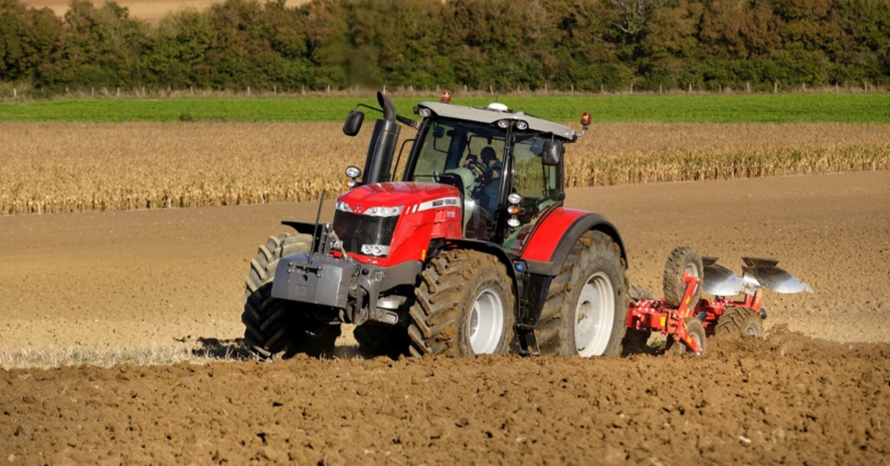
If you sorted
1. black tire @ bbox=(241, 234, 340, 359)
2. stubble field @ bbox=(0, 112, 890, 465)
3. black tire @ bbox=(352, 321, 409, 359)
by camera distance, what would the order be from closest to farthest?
stubble field @ bbox=(0, 112, 890, 465), black tire @ bbox=(241, 234, 340, 359), black tire @ bbox=(352, 321, 409, 359)

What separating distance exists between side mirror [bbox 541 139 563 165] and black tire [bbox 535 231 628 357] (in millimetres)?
881

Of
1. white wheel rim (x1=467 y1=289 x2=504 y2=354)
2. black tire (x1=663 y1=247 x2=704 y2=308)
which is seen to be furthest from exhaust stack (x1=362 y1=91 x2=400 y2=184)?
black tire (x1=663 y1=247 x2=704 y2=308)

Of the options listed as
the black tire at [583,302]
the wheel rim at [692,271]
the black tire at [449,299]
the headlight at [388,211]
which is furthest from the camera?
the wheel rim at [692,271]

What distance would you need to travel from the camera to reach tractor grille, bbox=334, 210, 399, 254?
866cm

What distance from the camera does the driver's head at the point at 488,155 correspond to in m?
9.58

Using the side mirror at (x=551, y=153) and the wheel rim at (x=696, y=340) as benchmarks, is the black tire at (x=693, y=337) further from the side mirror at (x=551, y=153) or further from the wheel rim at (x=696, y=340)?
the side mirror at (x=551, y=153)

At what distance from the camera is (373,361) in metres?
8.65

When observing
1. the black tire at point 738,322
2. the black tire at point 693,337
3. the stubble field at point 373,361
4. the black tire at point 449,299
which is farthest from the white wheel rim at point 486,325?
the black tire at point 738,322

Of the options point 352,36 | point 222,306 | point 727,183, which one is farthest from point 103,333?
point 727,183

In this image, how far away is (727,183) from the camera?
28.1 m

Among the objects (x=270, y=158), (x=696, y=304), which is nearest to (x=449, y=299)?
(x=696, y=304)

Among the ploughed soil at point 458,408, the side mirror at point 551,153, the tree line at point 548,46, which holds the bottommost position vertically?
the ploughed soil at point 458,408

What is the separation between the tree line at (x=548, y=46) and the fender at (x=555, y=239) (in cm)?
4155

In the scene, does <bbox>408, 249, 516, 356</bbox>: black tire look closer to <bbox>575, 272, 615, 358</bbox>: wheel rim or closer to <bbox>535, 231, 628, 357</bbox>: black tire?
<bbox>535, 231, 628, 357</bbox>: black tire
